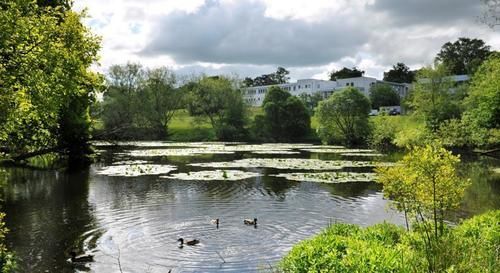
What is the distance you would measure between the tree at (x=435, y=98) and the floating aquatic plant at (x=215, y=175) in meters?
47.8

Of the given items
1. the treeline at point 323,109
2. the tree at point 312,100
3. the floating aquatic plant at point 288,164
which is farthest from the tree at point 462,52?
the floating aquatic plant at point 288,164

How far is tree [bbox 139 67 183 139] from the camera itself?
111 meters

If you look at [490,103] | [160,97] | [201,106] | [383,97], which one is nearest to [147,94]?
[160,97]

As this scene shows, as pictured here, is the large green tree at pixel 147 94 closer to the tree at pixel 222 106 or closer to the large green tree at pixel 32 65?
the tree at pixel 222 106

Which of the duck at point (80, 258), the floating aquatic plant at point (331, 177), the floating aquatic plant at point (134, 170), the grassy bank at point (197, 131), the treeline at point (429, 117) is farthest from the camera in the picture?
the grassy bank at point (197, 131)

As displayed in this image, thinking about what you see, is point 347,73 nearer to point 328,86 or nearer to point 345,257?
point 328,86

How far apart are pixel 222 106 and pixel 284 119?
16.2 metres

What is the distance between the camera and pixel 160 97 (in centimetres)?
11412

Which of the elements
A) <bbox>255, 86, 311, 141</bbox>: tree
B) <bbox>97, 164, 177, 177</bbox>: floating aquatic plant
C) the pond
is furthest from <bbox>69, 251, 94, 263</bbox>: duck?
<bbox>255, 86, 311, 141</bbox>: tree

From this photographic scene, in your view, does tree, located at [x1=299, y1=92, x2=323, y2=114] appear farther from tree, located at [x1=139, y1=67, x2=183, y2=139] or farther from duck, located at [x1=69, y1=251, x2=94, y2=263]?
duck, located at [x1=69, y1=251, x2=94, y2=263]

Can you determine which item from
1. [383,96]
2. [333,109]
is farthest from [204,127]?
[383,96]

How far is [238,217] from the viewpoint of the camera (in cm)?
2322

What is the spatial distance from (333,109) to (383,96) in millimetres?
43950

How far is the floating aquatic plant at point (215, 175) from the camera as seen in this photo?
120 feet
